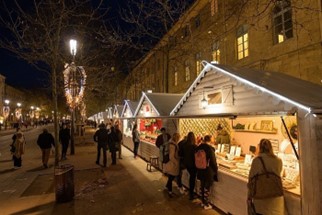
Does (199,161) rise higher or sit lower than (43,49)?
lower

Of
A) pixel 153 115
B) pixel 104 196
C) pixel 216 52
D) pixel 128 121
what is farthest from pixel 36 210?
pixel 216 52

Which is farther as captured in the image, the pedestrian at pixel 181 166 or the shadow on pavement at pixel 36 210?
the pedestrian at pixel 181 166

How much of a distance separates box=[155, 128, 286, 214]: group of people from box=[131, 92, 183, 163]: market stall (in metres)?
3.13

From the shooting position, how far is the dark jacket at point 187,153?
779cm

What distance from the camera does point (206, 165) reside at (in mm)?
7156

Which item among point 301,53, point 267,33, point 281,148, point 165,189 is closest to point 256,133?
point 281,148

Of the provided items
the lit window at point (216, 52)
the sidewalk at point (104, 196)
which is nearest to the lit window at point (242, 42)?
the lit window at point (216, 52)

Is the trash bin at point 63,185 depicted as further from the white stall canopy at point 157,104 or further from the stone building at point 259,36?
the stone building at point 259,36

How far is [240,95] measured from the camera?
7.30 meters

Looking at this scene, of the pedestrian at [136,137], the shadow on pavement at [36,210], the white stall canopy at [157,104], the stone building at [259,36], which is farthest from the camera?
the pedestrian at [136,137]

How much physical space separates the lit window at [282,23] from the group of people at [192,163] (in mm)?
9588

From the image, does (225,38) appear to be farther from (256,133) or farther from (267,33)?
(256,133)

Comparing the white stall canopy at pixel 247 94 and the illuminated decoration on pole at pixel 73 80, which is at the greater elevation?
the illuminated decoration on pole at pixel 73 80

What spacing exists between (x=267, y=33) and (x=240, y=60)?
318 centimetres
